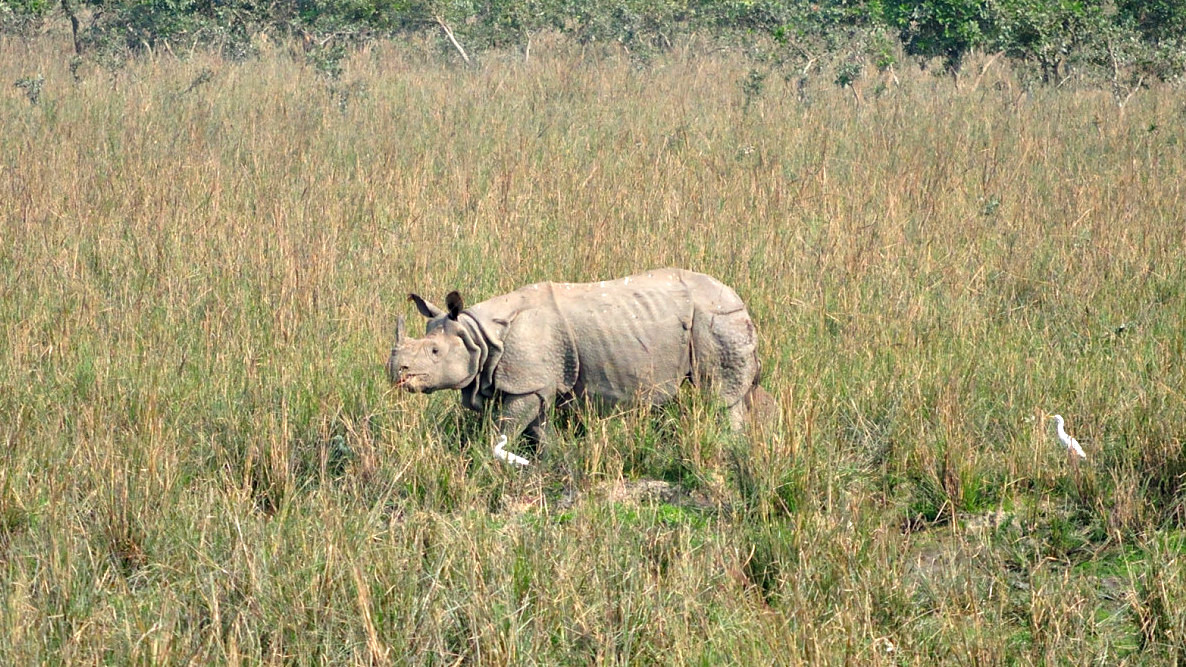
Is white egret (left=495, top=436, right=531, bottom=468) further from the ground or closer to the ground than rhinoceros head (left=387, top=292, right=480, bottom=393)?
closer to the ground

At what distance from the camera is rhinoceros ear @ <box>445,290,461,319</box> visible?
456 centimetres

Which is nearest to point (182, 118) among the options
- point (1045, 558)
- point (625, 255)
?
point (625, 255)

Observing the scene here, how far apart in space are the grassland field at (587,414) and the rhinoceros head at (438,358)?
0.85 ft

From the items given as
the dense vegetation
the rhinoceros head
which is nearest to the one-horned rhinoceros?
the rhinoceros head

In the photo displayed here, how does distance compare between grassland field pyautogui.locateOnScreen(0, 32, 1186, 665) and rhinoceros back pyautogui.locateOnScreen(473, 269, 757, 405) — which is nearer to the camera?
grassland field pyautogui.locateOnScreen(0, 32, 1186, 665)

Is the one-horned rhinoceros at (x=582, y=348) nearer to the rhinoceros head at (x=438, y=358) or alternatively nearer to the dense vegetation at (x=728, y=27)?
the rhinoceros head at (x=438, y=358)

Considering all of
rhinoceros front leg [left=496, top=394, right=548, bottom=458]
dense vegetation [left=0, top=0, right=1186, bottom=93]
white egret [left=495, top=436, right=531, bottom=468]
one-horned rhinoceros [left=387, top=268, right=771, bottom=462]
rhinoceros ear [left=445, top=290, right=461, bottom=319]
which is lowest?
white egret [left=495, top=436, right=531, bottom=468]

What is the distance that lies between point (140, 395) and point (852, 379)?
9.27ft

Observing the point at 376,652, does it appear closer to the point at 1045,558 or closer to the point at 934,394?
the point at 1045,558

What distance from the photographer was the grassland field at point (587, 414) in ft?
11.0

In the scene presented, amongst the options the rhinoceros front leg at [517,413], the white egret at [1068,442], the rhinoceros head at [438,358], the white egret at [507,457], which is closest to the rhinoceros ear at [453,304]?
the rhinoceros head at [438,358]

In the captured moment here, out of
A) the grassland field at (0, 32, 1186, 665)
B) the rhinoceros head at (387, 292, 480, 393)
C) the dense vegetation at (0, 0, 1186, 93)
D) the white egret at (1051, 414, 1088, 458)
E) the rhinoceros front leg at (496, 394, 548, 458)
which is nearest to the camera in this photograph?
the grassland field at (0, 32, 1186, 665)

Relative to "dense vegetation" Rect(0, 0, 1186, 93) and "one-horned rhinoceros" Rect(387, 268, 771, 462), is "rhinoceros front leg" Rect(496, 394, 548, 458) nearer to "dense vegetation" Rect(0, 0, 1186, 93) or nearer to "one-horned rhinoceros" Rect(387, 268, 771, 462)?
"one-horned rhinoceros" Rect(387, 268, 771, 462)

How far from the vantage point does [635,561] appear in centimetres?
357
